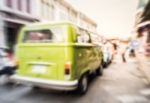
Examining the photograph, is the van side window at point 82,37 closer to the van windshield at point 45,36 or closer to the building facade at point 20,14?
the van windshield at point 45,36

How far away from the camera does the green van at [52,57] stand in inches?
202

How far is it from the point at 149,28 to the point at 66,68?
9019mm

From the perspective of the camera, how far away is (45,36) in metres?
5.70

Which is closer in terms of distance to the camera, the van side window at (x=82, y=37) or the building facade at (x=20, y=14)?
the van side window at (x=82, y=37)

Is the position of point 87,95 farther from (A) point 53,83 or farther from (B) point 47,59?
(B) point 47,59

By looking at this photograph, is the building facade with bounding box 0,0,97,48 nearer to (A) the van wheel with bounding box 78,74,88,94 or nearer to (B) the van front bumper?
(A) the van wheel with bounding box 78,74,88,94

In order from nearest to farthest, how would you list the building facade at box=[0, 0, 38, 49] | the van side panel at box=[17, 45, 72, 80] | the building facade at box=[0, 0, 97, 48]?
the van side panel at box=[17, 45, 72, 80], the building facade at box=[0, 0, 38, 49], the building facade at box=[0, 0, 97, 48]

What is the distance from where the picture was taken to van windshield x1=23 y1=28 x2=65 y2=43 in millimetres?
5465

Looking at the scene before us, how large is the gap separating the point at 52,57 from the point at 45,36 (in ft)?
2.43

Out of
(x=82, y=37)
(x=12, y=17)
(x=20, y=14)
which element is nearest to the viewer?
(x=82, y=37)

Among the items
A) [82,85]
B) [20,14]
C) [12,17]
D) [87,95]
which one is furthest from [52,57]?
[20,14]

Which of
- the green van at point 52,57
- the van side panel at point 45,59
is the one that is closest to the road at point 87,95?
the green van at point 52,57

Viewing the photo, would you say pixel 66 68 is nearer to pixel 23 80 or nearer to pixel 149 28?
pixel 23 80

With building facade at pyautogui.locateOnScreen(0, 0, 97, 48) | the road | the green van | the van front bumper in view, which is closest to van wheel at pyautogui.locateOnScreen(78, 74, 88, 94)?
the green van
